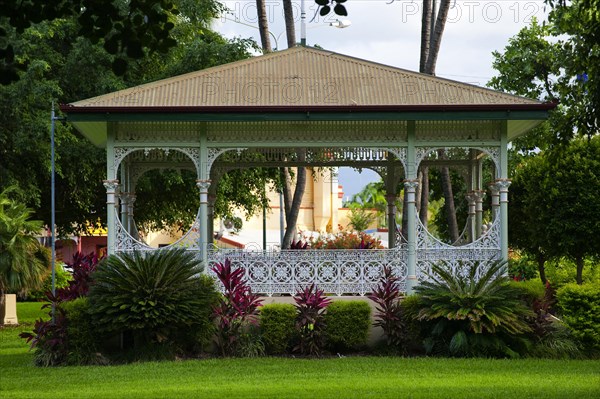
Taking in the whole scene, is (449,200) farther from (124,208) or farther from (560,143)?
(560,143)

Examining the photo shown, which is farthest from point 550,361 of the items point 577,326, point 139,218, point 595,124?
point 139,218

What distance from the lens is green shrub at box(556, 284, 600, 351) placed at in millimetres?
17125

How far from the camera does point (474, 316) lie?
16.5m

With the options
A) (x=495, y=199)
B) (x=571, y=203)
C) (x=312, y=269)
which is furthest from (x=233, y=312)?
(x=571, y=203)

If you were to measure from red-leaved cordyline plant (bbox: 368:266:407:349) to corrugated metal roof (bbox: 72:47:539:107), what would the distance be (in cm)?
310

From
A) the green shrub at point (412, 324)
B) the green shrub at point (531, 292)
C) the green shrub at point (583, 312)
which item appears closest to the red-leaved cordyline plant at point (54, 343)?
the green shrub at point (412, 324)

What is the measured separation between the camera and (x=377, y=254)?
1833 cm

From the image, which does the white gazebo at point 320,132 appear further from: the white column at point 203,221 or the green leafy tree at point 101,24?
the green leafy tree at point 101,24

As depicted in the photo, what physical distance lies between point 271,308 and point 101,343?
279 centimetres

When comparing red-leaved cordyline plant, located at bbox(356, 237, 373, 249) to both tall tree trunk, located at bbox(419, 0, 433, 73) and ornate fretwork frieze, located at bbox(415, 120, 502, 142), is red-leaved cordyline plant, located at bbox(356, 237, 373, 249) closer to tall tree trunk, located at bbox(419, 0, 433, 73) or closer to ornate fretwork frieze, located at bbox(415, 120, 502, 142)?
ornate fretwork frieze, located at bbox(415, 120, 502, 142)

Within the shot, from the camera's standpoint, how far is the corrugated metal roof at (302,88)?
18.1 metres

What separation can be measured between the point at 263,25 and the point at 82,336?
603 inches

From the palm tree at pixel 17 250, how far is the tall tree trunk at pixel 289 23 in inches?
342

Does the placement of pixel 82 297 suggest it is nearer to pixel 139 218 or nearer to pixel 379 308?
pixel 379 308
